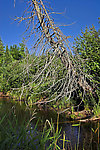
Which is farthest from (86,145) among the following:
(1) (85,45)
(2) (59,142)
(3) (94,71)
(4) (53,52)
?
(1) (85,45)

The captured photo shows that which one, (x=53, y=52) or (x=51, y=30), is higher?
(x=51, y=30)

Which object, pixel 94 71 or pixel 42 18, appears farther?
pixel 94 71

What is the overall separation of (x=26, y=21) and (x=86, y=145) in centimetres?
269

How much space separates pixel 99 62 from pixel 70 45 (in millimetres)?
2642

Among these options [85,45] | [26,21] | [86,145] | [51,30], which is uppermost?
[85,45]

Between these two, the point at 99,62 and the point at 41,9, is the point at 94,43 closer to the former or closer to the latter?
the point at 99,62

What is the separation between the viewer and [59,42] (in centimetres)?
227

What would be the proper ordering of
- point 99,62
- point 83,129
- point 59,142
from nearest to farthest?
point 59,142, point 83,129, point 99,62

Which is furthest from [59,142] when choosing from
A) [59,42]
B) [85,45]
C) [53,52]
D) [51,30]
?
[85,45]

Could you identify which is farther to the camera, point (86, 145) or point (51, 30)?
point (86, 145)

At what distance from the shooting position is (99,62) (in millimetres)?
4582

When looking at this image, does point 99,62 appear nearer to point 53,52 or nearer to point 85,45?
point 85,45

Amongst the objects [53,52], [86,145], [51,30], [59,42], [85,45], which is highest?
[85,45]

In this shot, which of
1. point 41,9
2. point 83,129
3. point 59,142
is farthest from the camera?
point 83,129
